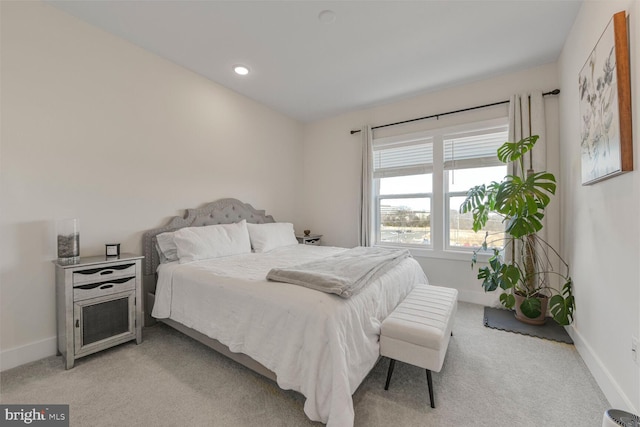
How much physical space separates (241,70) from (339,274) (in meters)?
2.68

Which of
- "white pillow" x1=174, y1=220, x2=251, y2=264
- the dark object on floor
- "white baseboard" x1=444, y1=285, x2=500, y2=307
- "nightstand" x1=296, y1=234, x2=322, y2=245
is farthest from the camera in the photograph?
"nightstand" x1=296, y1=234, x2=322, y2=245

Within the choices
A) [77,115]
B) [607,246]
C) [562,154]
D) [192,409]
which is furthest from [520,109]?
[77,115]

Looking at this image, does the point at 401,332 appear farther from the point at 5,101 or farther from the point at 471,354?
the point at 5,101

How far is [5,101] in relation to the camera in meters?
1.91

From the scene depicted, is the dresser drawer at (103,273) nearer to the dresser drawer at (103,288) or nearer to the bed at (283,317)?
the dresser drawer at (103,288)

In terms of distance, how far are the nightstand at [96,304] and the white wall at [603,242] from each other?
3.37 meters

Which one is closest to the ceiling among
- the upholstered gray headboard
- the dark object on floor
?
the upholstered gray headboard

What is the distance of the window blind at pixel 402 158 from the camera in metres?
3.70

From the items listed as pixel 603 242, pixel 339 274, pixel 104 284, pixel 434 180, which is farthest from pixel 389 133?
pixel 104 284

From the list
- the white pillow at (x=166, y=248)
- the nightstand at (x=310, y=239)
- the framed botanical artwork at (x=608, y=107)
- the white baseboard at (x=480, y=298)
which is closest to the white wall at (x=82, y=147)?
the white pillow at (x=166, y=248)

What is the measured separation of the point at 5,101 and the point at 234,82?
6.79ft

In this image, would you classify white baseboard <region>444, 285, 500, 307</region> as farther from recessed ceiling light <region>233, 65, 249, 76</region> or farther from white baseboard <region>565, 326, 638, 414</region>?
recessed ceiling light <region>233, 65, 249, 76</region>

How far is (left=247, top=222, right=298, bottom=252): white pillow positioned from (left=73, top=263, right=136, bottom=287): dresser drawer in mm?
1320

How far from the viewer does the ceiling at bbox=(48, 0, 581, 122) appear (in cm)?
214
